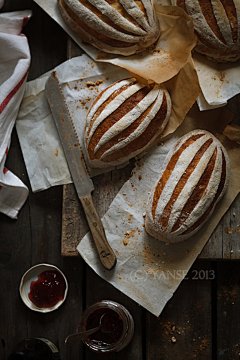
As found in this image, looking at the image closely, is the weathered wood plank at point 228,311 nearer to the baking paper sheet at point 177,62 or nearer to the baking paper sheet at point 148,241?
the baking paper sheet at point 148,241

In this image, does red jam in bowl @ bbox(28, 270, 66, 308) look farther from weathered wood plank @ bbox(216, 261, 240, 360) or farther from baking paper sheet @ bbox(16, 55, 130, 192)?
weathered wood plank @ bbox(216, 261, 240, 360)

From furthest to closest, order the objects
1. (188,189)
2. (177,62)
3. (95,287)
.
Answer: (95,287) → (177,62) → (188,189)

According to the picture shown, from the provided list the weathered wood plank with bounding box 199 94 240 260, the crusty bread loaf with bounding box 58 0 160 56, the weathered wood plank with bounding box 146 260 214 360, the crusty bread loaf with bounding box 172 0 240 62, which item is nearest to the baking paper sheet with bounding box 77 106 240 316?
the weathered wood plank with bounding box 199 94 240 260

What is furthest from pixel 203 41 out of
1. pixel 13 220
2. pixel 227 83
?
pixel 13 220

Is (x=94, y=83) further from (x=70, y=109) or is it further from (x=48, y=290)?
(x=48, y=290)

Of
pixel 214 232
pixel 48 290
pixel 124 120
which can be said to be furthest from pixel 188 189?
pixel 48 290

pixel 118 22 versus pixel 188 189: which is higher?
pixel 118 22
